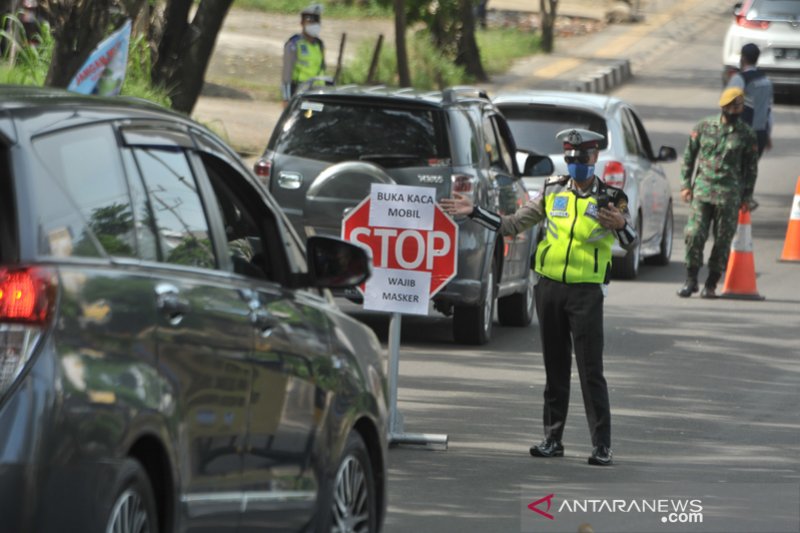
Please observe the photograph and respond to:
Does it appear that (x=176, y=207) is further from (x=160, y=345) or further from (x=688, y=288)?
(x=688, y=288)

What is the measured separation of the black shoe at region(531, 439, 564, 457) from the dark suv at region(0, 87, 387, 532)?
10.2 feet

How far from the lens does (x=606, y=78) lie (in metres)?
34.6

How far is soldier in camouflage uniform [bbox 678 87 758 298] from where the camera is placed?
52.4 ft

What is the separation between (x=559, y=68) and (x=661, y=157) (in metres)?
17.9

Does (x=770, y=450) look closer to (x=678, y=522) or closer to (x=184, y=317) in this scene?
(x=678, y=522)

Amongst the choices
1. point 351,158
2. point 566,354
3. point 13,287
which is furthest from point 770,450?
point 13,287

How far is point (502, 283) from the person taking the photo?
14242 mm

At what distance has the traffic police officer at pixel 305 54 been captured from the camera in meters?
21.6

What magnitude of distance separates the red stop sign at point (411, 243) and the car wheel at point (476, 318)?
134 inches

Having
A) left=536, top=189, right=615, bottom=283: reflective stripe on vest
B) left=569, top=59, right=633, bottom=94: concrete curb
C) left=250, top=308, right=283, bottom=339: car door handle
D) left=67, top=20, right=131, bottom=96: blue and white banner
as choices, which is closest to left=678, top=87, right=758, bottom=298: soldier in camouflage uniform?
left=536, top=189, right=615, bottom=283: reflective stripe on vest

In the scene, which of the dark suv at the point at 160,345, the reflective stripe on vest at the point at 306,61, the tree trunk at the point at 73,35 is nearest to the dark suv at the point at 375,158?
the tree trunk at the point at 73,35

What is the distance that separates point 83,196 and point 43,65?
13284 mm

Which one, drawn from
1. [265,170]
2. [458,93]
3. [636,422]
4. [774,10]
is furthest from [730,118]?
[774,10]

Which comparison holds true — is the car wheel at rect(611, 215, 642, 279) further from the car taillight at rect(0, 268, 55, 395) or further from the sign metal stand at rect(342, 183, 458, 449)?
the car taillight at rect(0, 268, 55, 395)
